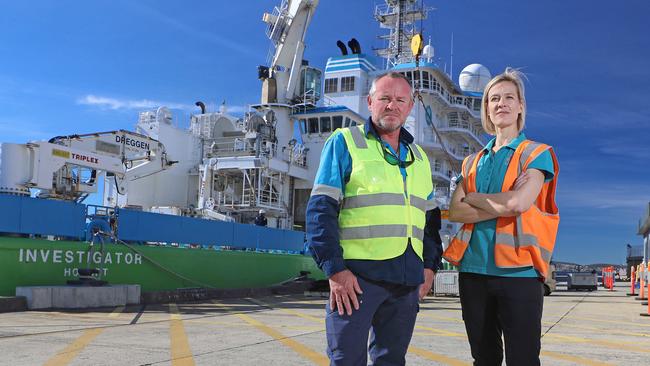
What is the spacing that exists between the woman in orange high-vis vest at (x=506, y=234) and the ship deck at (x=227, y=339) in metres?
2.56

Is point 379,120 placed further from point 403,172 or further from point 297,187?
point 297,187

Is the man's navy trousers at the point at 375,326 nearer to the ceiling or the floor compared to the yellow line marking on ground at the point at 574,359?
nearer to the ceiling

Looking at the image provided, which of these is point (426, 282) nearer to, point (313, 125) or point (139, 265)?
point (139, 265)

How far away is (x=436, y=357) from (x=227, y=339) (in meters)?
2.37

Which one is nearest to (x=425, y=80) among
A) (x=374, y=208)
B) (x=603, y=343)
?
(x=603, y=343)

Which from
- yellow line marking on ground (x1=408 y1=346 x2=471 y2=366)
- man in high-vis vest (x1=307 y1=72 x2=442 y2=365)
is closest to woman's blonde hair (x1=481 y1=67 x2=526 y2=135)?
man in high-vis vest (x1=307 y1=72 x2=442 y2=365)

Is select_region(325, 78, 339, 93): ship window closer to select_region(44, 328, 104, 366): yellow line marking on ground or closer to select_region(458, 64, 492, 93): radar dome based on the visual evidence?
select_region(458, 64, 492, 93): radar dome

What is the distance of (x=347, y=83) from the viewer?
1291 inches

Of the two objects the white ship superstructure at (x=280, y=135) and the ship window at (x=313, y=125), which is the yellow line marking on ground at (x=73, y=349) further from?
the ship window at (x=313, y=125)

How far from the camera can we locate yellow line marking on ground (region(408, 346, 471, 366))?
5.30m

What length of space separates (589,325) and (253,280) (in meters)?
9.72

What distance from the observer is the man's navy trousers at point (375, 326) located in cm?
256

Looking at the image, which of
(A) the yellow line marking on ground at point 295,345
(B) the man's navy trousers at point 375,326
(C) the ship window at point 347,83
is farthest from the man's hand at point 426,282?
(C) the ship window at point 347,83

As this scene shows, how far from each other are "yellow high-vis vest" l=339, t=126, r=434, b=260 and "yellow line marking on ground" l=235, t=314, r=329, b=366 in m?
2.75
